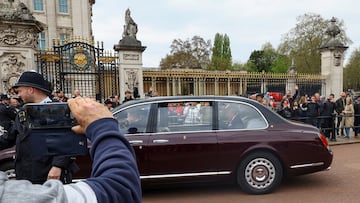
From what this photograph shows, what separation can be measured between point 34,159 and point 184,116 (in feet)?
9.61

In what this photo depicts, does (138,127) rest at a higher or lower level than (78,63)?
lower

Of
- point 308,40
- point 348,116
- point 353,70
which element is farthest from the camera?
point 353,70

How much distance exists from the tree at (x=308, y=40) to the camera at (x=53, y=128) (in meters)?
41.1

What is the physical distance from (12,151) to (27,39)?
22.5 feet

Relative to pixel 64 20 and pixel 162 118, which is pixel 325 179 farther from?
pixel 64 20

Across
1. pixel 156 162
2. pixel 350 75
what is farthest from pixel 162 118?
pixel 350 75

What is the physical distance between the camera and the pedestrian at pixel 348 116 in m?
9.73

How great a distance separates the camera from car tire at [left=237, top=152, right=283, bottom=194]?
15.9 feet

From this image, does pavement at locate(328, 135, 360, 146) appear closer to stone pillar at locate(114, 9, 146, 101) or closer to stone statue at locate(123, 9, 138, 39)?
stone pillar at locate(114, 9, 146, 101)

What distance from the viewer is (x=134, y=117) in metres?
4.92

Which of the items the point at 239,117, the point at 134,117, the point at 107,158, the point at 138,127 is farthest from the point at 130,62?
the point at 107,158

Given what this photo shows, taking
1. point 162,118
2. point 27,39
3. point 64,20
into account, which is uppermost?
point 64,20

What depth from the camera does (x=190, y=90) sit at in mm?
15703

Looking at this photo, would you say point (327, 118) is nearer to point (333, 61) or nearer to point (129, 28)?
point (333, 61)
